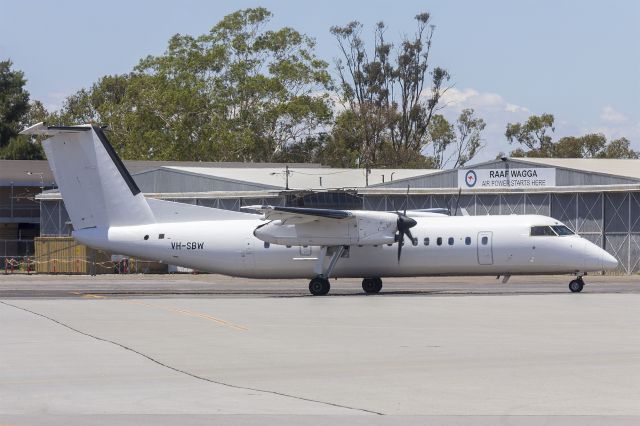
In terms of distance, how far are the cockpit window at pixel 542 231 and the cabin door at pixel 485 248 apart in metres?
1.46

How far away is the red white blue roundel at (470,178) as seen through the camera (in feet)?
196

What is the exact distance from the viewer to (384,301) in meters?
32.9

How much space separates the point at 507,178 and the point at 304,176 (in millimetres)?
16584

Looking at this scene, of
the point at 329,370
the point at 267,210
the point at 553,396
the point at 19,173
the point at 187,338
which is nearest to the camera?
the point at 553,396

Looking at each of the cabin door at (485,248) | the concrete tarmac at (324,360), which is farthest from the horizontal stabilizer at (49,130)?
the cabin door at (485,248)

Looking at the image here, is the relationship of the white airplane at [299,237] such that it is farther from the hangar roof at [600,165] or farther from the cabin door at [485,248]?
the hangar roof at [600,165]

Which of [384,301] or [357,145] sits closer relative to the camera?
[384,301]

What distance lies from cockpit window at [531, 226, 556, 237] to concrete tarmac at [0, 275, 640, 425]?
278 centimetres

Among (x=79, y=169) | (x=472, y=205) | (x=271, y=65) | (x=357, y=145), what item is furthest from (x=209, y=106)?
(x=79, y=169)

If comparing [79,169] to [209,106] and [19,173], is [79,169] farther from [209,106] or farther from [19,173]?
[209,106]

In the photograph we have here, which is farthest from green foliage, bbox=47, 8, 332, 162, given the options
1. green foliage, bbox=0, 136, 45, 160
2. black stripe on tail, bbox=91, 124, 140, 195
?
black stripe on tail, bbox=91, 124, 140, 195

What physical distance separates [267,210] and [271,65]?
71.5 m

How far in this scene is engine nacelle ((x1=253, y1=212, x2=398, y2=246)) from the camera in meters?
36.9

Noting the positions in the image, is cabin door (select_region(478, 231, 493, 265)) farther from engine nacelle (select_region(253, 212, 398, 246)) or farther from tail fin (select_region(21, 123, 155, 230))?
tail fin (select_region(21, 123, 155, 230))
